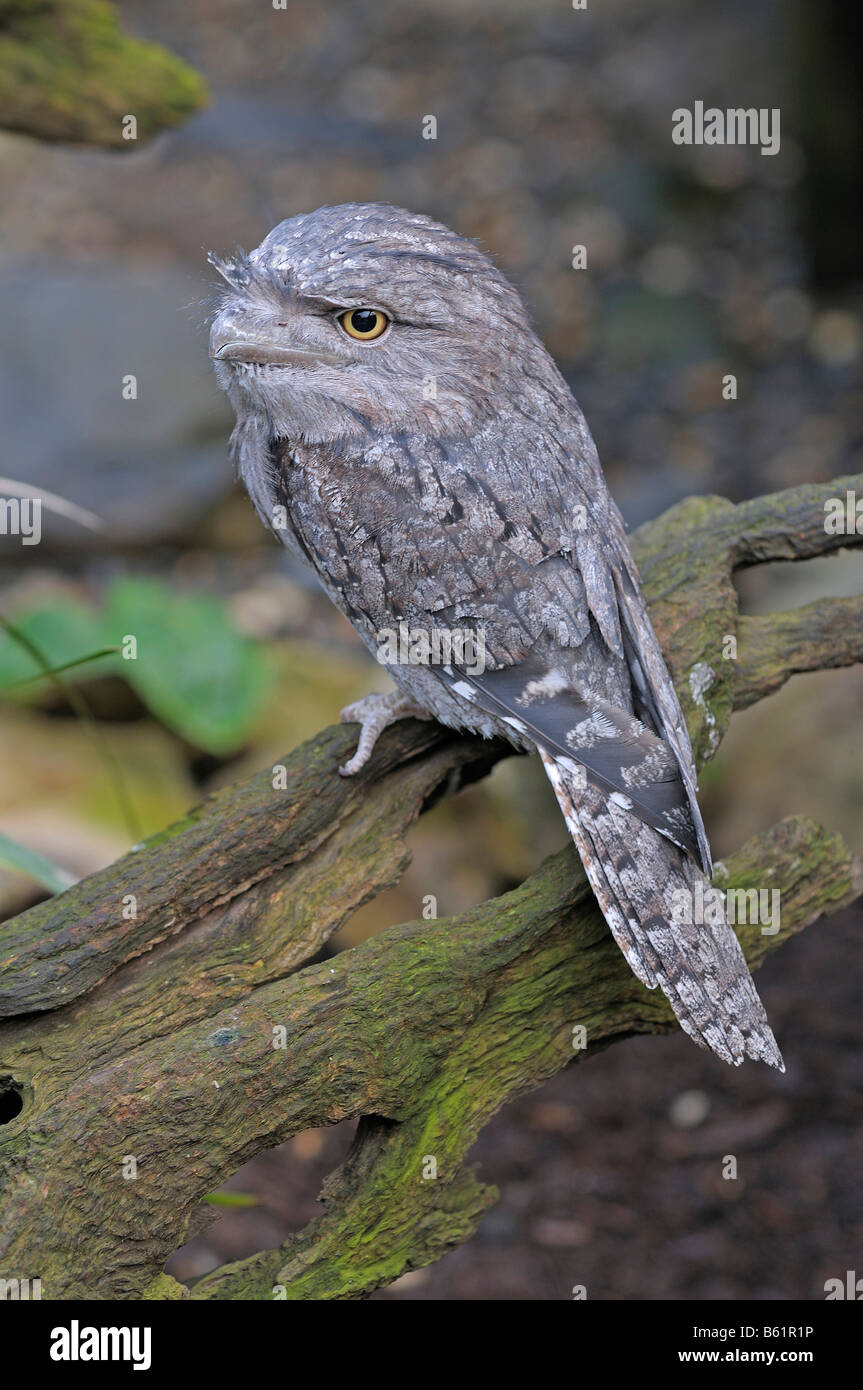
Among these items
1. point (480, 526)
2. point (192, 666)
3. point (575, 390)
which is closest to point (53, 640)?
point (192, 666)

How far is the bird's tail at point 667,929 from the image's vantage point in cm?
302

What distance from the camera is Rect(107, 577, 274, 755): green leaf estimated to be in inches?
218

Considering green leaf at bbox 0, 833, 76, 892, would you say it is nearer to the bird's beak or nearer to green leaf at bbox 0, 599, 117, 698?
the bird's beak

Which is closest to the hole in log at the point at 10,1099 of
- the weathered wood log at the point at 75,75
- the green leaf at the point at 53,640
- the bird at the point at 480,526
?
the bird at the point at 480,526

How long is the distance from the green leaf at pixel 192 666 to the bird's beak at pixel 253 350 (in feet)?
8.17

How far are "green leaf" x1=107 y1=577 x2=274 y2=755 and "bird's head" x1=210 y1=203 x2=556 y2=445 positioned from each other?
2.31 metres

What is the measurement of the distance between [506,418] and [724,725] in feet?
3.82

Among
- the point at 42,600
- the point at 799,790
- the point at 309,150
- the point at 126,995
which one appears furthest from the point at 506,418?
the point at 309,150

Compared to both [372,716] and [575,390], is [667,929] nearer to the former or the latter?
[372,716]

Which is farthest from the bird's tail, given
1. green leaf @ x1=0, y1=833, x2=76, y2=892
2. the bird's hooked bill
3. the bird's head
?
green leaf @ x1=0, y1=833, x2=76, y2=892

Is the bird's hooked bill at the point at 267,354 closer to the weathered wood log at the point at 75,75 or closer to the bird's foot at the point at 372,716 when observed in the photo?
the bird's foot at the point at 372,716

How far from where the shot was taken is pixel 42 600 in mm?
6492

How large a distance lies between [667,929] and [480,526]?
1139 millimetres

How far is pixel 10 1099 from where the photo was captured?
3.06 metres
